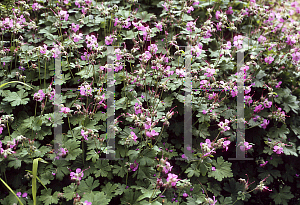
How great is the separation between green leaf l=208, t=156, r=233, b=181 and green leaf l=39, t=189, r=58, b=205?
150 cm

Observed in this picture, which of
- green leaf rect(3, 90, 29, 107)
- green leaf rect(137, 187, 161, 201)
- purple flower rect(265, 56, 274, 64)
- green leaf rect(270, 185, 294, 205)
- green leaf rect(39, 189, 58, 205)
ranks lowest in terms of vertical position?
green leaf rect(270, 185, 294, 205)

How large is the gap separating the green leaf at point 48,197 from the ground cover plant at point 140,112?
0.01 meters

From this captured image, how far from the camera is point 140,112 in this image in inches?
89.1

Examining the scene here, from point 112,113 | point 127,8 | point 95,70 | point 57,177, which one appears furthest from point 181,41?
point 57,177

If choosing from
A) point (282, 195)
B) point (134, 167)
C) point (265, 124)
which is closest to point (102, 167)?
point (134, 167)

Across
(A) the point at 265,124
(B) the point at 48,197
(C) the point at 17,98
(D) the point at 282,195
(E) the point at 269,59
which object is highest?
(E) the point at 269,59

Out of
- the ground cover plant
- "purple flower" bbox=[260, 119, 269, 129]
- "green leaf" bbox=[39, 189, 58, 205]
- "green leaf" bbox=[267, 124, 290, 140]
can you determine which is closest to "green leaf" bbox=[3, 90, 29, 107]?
the ground cover plant

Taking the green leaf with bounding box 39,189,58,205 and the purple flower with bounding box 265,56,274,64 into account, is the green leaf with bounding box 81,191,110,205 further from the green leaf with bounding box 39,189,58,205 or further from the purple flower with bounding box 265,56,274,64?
the purple flower with bounding box 265,56,274,64

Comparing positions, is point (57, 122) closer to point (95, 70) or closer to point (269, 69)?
point (95, 70)

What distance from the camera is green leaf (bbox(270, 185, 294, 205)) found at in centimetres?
295

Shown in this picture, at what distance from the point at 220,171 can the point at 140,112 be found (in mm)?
1068

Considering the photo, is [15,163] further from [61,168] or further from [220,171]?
[220,171]

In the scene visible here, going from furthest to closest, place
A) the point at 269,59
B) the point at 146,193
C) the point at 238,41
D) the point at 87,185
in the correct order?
the point at 269,59 < the point at 238,41 < the point at 87,185 < the point at 146,193

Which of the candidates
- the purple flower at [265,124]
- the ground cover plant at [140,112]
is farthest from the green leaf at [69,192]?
the purple flower at [265,124]
